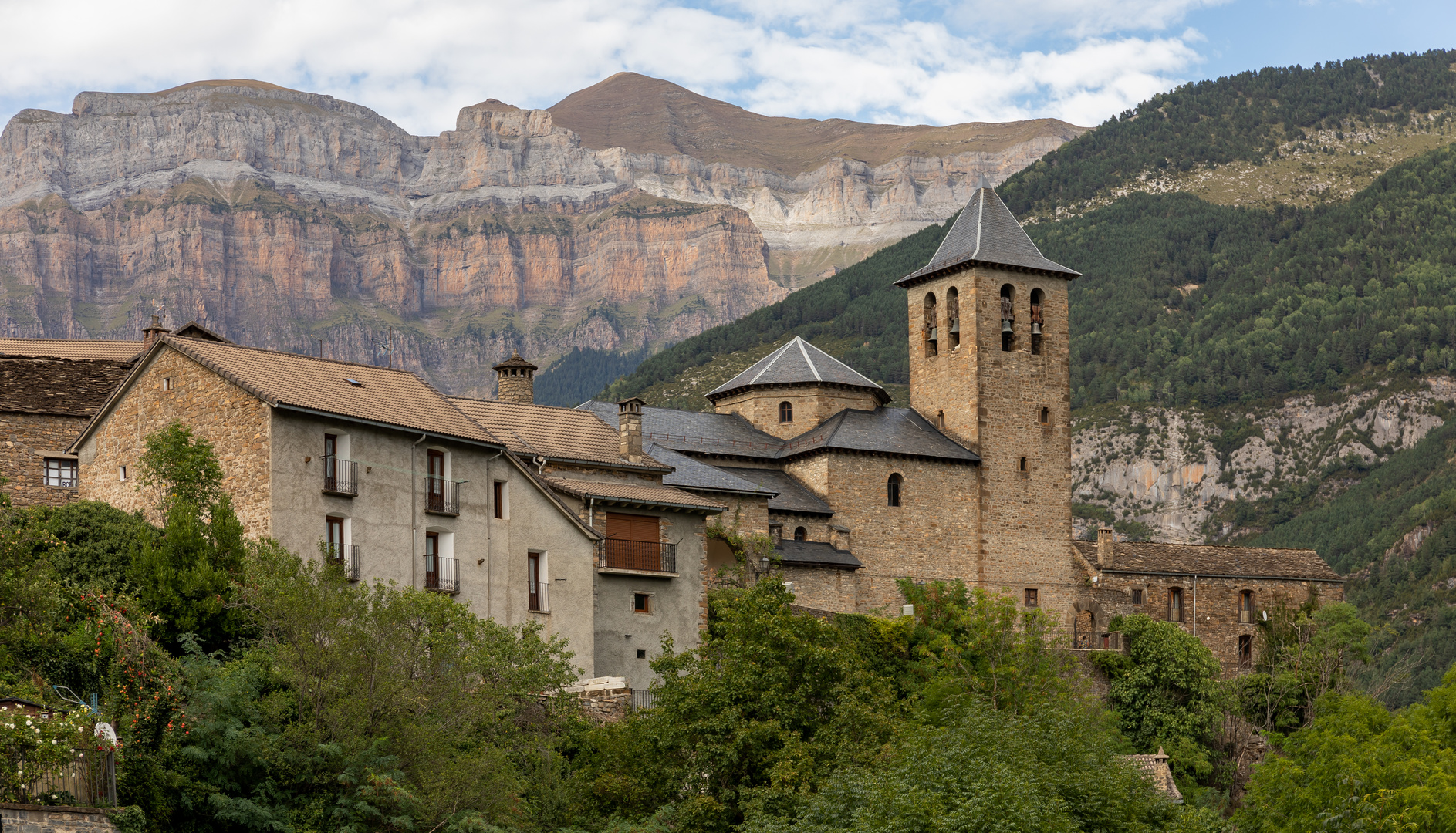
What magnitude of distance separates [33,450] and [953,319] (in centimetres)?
3728

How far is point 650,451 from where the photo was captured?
5628 centimetres

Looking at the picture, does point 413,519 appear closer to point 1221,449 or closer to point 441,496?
point 441,496

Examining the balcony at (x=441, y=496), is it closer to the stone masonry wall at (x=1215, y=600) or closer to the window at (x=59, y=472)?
the window at (x=59, y=472)

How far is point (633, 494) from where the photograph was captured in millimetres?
46906

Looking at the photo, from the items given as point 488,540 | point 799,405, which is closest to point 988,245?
point 799,405

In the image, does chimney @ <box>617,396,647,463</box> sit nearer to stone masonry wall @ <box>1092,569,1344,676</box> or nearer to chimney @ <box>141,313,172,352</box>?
chimney @ <box>141,313,172,352</box>

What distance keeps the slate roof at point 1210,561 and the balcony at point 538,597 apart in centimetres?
3003

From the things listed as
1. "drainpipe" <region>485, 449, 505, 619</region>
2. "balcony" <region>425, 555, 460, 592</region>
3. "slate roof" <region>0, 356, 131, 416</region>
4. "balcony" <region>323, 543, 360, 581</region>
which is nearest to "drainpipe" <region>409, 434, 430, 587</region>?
"balcony" <region>425, 555, 460, 592</region>

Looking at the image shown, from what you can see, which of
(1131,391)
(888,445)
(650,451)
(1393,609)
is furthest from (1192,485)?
(650,451)

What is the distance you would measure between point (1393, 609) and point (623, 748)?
298 ft

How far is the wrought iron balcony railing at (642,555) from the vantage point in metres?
46.0

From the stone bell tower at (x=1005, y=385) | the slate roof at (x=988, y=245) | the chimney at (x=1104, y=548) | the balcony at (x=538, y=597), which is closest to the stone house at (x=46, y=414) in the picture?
the balcony at (x=538, y=597)

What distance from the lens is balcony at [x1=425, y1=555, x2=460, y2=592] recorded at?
136 feet

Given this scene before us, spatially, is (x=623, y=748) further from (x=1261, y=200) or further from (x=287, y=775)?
(x=1261, y=200)
